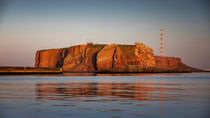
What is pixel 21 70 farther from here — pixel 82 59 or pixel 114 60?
pixel 82 59

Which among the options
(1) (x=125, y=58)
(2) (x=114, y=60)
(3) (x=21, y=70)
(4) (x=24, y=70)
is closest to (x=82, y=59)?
(2) (x=114, y=60)

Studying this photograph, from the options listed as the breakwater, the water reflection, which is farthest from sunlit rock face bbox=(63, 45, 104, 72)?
the water reflection

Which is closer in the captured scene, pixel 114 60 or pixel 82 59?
pixel 114 60

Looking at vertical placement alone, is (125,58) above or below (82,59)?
above

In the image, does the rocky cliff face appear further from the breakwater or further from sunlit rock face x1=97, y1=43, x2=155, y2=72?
the breakwater

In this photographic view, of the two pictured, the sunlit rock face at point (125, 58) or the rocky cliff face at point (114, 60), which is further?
the sunlit rock face at point (125, 58)

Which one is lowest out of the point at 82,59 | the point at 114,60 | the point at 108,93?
the point at 108,93

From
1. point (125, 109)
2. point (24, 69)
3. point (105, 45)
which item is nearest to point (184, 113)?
point (125, 109)

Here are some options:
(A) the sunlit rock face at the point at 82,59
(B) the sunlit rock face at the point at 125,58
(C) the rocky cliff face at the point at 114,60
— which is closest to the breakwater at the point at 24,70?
(C) the rocky cliff face at the point at 114,60

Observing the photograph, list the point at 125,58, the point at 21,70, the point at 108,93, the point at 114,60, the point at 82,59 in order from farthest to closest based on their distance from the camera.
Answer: the point at 82,59 < the point at 125,58 < the point at 114,60 < the point at 21,70 < the point at 108,93

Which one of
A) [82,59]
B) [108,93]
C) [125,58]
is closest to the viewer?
[108,93]

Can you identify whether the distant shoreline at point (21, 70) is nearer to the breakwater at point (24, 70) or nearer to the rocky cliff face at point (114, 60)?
the breakwater at point (24, 70)

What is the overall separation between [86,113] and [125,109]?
1607 millimetres

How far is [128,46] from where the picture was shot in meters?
182
